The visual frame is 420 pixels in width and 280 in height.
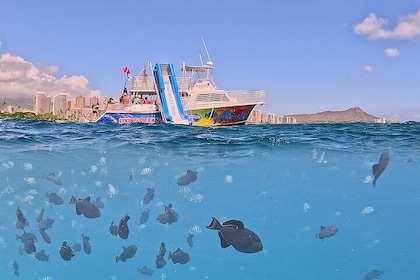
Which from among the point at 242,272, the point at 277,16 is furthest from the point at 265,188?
the point at 242,272

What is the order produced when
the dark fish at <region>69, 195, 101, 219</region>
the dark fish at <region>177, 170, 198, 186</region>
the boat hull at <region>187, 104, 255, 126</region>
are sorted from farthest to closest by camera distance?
1. the boat hull at <region>187, 104, 255, 126</region>
2. the dark fish at <region>177, 170, 198, 186</region>
3. the dark fish at <region>69, 195, 101, 219</region>

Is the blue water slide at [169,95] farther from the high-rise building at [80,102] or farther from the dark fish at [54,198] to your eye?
the dark fish at [54,198]

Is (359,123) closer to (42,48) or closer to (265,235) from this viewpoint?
(42,48)

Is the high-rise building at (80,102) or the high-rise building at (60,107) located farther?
the high-rise building at (80,102)

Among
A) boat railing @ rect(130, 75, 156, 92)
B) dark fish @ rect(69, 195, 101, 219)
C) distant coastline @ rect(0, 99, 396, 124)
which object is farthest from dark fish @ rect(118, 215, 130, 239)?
boat railing @ rect(130, 75, 156, 92)

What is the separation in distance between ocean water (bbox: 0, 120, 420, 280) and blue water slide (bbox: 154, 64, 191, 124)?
8.77 feet

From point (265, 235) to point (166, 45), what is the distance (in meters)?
18.0

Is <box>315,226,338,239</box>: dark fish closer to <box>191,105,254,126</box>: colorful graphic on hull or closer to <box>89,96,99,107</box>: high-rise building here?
<box>89,96,99,107</box>: high-rise building

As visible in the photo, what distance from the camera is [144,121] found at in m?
17.9

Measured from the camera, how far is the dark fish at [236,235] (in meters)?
5.24

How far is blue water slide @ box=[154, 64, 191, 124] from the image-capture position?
18406 mm

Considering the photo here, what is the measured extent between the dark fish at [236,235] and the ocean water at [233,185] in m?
4.59

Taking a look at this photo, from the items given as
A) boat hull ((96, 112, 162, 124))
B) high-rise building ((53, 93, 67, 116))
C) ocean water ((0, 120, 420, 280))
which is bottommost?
ocean water ((0, 120, 420, 280))

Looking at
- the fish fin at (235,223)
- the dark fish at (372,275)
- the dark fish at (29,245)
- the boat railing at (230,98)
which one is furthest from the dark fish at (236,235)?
the boat railing at (230,98)
